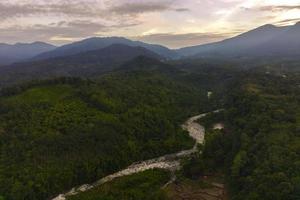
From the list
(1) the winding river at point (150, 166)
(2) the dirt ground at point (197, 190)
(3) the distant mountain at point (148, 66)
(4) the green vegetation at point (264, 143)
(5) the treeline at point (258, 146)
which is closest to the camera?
(4) the green vegetation at point (264, 143)

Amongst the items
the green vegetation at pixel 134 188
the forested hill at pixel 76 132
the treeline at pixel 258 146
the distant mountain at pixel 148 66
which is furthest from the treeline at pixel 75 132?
the distant mountain at pixel 148 66

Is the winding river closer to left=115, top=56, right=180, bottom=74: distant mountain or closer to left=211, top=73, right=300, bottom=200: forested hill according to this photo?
left=211, top=73, right=300, bottom=200: forested hill

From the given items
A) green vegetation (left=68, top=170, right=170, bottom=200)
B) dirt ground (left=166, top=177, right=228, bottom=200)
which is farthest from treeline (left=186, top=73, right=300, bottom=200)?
green vegetation (left=68, top=170, right=170, bottom=200)

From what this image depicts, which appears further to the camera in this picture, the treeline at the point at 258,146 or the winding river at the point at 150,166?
the winding river at the point at 150,166

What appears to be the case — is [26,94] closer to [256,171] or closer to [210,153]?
[210,153]

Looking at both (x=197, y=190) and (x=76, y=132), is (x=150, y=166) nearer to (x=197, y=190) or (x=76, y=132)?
(x=197, y=190)

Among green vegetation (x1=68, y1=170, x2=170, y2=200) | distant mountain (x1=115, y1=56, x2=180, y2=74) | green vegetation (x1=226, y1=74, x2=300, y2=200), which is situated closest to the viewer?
green vegetation (x1=226, y1=74, x2=300, y2=200)

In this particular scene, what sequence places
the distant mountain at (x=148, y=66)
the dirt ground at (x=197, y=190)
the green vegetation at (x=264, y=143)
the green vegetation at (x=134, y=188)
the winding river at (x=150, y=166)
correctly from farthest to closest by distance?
the distant mountain at (x=148, y=66) → the winding river at (x=150, y=166) → the dirt ground at (x=197, y=190) → the green vegetation at (x=134, y=188) → the green vegetation at (x=264, y=143)

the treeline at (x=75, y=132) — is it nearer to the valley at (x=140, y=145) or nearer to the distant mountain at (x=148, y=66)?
the valley at (x=140, y=145)

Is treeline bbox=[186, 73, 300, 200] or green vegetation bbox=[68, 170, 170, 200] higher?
treeline bbox=[186, 73, 300, 200]
